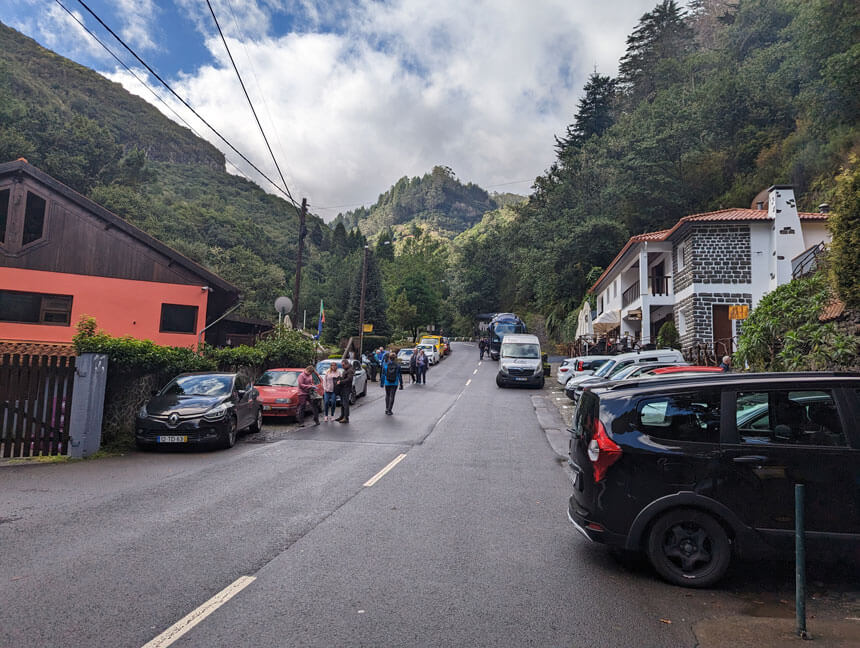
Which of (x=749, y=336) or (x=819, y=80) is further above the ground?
(x=819, y=80)

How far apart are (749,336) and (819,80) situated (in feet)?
86.1

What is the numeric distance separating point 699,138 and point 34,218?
3949 cm

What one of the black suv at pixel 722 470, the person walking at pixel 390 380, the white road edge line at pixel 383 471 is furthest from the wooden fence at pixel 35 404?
the black suv at pixel 722 470

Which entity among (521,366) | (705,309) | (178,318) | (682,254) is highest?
(682,254)

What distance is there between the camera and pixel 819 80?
33.2 meters

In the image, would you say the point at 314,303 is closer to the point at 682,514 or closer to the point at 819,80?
the point at 819,80

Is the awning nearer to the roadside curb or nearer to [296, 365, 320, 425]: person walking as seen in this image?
the roadside curb

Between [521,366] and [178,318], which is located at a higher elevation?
[178,318]

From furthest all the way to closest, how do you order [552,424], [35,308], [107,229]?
[107,229]
[35,308]
[552,424]

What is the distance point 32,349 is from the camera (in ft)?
32.7

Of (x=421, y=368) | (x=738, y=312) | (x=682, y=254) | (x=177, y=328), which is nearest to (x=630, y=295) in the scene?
(x=682, y=254)

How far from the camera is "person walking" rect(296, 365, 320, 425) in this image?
1545 centimetres

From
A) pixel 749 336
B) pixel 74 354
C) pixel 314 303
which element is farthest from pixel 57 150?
pixel 749 336

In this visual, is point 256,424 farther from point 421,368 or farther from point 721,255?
point 721,255
